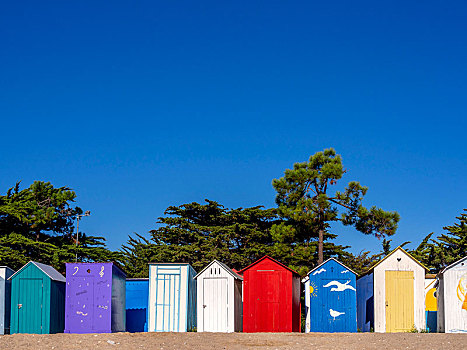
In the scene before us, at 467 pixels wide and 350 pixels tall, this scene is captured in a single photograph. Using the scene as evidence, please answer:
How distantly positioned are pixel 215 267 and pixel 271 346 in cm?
587

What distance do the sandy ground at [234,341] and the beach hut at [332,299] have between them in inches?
57.6

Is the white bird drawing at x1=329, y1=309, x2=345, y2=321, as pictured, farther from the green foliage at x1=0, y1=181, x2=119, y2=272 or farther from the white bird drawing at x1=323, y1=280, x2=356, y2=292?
the green foliage at x1=0, y1=181, x2=119, y2=272

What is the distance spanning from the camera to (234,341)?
63.6 feet

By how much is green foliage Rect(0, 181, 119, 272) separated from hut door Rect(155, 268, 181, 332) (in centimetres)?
1867

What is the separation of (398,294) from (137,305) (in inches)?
419

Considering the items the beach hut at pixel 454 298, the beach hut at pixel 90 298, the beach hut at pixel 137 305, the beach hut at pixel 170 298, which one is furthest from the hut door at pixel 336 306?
the beach hut at pixel 90 298

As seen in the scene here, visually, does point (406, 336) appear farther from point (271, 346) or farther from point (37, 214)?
point (37, 214)

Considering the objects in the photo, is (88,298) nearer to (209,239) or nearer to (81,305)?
(81,305)

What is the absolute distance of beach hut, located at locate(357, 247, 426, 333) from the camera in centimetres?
2255

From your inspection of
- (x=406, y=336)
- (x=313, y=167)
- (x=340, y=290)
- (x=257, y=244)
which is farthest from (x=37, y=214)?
(x=406, y=336)

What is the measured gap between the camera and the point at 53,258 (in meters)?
40.6

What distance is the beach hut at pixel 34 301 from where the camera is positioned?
21.7m

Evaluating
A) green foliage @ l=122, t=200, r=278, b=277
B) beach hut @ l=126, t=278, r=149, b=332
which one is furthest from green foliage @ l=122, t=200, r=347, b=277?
beach hut @ l=126, t=278, r=149, b=332

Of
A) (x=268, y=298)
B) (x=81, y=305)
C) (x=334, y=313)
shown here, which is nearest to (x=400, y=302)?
(x=334, y=313)
